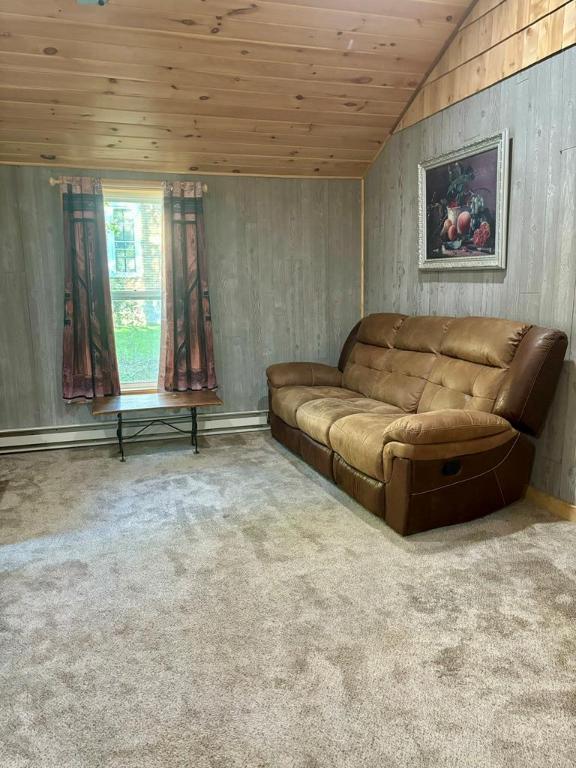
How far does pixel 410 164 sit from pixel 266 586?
3162 mm

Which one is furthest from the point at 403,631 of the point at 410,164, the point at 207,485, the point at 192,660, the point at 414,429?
the point at 410,164

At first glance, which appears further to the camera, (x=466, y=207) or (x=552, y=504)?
(x=466, y=207)

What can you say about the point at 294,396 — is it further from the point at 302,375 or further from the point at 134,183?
the point at 134,183

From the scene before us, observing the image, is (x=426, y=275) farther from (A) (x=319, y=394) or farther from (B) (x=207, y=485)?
(B) (x=207, y=485)

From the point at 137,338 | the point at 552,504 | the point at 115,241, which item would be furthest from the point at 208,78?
the point at 552,504

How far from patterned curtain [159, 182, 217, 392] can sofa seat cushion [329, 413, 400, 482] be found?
169 cm

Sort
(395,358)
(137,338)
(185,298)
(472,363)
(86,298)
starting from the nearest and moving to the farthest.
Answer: (472,363) → (395,358) → (86,298) → (185,298) → (137,338)

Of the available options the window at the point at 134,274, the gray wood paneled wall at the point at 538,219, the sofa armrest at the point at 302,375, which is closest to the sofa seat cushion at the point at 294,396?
the sofa armrest at the point at 302,375

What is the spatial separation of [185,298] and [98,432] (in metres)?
1.27

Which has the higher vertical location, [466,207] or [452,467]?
[466,207]


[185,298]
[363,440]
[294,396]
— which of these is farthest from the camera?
[185,298]

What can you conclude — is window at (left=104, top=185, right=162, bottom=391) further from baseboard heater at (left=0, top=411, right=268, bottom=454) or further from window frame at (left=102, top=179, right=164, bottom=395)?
baseboard heater at (left=0, top=411, right=268, bottom=454)

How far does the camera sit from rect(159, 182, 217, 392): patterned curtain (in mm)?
4500

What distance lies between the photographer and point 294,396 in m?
4.12
